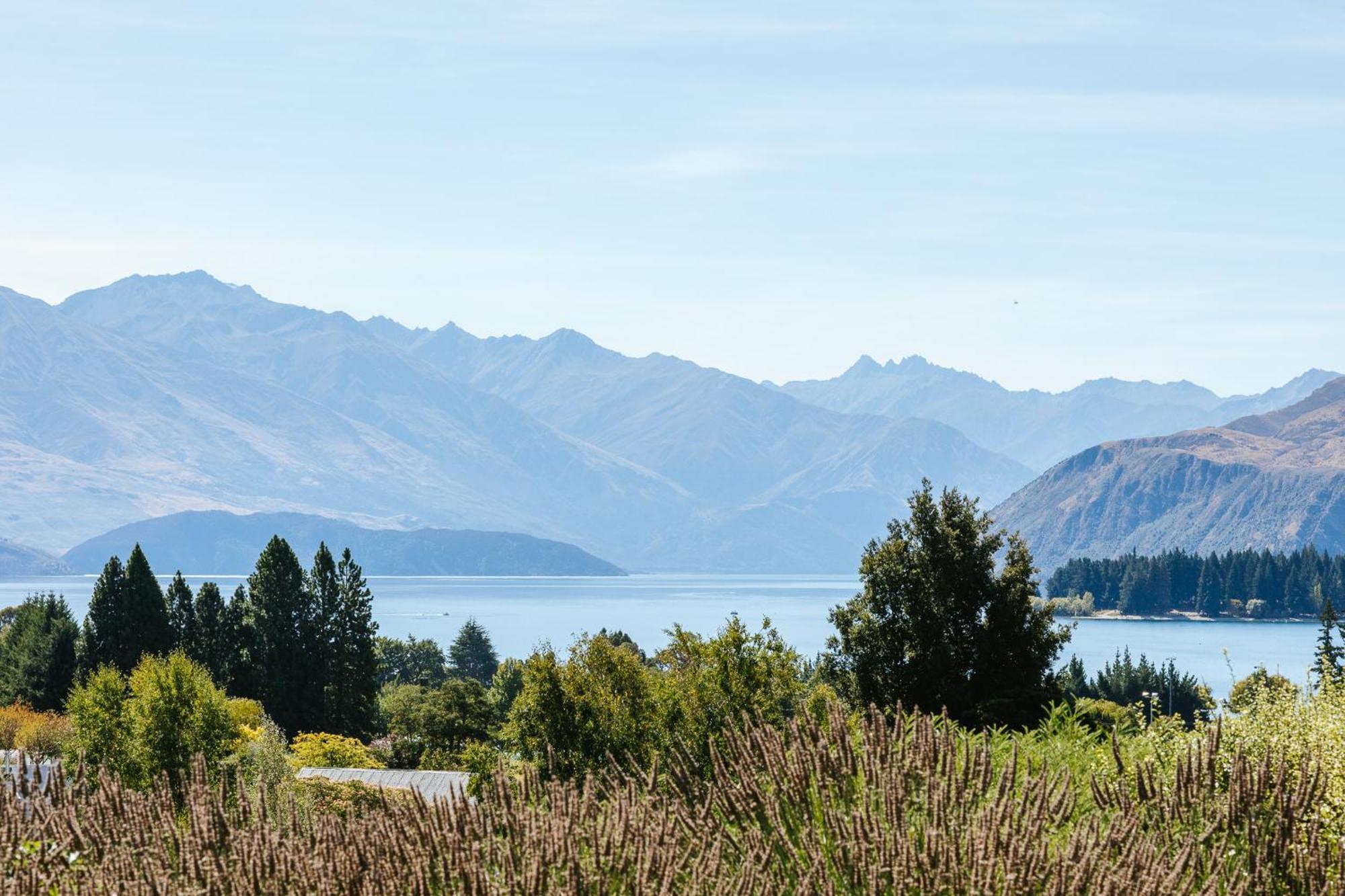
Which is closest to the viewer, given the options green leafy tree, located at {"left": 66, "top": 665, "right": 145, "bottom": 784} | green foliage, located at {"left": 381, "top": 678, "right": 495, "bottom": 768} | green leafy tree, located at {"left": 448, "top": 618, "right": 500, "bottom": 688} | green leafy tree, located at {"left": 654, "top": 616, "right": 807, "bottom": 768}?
green leafy tree, located at {"left": 654, "top": 616, "right": 807, "bottom": 768}

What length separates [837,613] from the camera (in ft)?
120

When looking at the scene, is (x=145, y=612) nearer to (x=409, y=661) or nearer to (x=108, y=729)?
(x=108, y=729)

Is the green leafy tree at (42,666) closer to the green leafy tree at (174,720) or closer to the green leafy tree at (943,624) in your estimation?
the green leafy tree at (174,720)

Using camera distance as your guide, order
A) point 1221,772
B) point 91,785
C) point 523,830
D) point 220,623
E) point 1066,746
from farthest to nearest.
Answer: point 220,623
point 1066,746
point 1221,772
point 91,785
point 523,830

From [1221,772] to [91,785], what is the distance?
8.27m

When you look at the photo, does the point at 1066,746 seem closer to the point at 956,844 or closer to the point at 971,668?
the point at 956,844

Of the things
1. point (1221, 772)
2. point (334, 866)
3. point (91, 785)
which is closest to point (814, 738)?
point (334, 866)

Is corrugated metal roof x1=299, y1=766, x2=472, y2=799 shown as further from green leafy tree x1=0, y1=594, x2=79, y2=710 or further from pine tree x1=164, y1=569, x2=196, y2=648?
green leafy tree x1=0, y1=594, x2=79, y2=710

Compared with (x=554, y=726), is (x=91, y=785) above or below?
above

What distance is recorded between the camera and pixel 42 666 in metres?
65.9

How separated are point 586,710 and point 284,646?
127 feet

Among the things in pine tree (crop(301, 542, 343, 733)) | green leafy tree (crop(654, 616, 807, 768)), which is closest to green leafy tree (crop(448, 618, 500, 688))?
pine tree (crop(301, 542, 343, 733))

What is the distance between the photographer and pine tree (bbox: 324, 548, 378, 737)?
2628 inches

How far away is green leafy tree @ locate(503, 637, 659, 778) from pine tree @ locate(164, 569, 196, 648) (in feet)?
133
